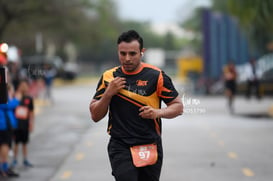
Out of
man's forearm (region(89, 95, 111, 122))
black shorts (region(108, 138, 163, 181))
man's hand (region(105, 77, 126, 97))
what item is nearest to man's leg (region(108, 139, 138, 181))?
black shorts (region(108, 138, 163, 181))

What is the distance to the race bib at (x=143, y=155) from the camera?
5.70 meters

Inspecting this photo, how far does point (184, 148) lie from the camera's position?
1396cm

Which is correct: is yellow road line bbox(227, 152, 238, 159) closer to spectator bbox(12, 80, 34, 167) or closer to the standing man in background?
spectator bbox(12, 80, 34, 167)

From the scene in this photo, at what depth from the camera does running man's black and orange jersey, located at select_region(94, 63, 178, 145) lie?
568 centimetres

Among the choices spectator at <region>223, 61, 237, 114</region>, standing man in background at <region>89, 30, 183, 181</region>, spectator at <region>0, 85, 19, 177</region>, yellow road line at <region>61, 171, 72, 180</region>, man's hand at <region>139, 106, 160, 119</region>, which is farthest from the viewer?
spectator at <region>223, 61, 237, 114</region>

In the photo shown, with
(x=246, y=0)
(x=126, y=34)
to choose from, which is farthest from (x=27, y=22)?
(x=126, y=34)

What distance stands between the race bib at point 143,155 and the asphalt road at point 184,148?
735mm

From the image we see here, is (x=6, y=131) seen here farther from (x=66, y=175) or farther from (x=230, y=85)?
(x=230, y=85)

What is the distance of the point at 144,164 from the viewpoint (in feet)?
18.7

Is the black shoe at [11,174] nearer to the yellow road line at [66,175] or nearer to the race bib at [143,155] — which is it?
the yellow road line at [66,175]

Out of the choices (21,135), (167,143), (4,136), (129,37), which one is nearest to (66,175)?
(4,136)

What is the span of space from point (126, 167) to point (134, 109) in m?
0.49

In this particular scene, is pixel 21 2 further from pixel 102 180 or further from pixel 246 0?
pixel 102 180

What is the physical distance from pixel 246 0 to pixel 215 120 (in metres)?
3.73
